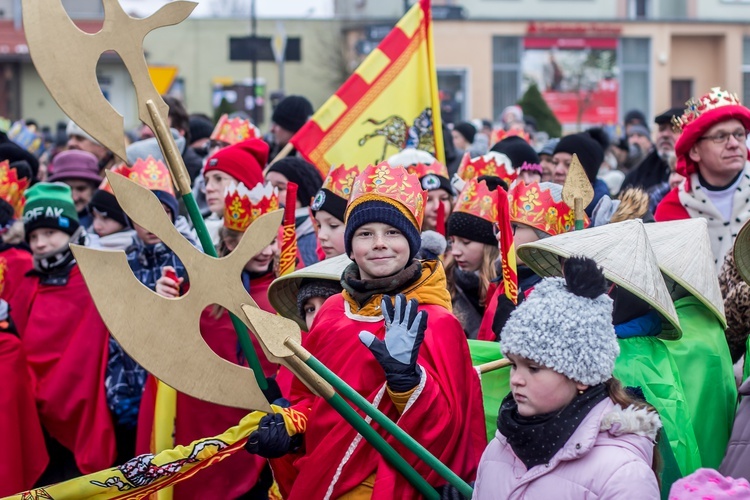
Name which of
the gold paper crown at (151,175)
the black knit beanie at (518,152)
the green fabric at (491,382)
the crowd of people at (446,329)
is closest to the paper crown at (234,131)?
the crowd of people at (446,329)

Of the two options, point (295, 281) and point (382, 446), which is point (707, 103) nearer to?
point (295, 281)

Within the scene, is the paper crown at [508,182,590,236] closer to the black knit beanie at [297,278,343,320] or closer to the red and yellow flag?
the black knit beanie at [297,278,343,320]

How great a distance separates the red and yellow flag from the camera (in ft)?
24.6

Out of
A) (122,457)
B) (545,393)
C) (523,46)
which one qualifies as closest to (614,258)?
(545,393)

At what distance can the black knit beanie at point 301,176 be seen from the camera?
22.6 feet

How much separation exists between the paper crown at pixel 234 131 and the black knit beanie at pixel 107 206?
2.40 metres

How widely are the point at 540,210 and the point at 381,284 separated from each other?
1.26m

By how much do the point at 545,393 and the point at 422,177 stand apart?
3.50 meters

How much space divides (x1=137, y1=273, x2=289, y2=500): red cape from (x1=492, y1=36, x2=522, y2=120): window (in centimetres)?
3404

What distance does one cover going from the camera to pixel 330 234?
5398 millimetres

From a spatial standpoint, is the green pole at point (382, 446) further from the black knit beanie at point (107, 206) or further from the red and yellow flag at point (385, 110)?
the red and yellow flag at point (385, 110)

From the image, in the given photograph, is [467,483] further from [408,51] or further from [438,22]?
[438,22]

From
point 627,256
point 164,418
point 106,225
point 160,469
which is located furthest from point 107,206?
point 627,256

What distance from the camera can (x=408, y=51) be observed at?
8.01 m
